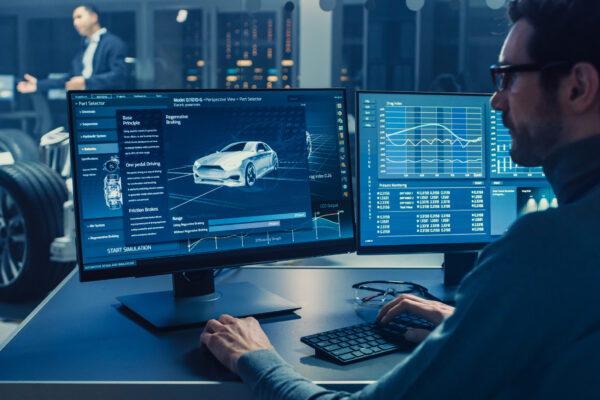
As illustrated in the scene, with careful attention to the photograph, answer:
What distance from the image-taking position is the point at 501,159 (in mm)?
1526

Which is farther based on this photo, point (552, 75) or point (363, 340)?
point (363, 340)

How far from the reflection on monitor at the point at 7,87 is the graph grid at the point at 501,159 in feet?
10.0

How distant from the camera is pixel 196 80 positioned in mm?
3473

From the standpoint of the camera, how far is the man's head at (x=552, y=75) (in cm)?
76

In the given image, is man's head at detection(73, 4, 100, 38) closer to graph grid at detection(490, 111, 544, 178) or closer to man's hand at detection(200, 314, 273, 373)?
graph grid at detection(490, 111, 544, 178)

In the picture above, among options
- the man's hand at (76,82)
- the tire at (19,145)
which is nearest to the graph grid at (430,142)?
the man's hand at (76,82)

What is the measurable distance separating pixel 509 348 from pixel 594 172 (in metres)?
0.25

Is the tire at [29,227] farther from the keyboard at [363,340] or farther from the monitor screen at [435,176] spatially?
the keyboard at [363,340]

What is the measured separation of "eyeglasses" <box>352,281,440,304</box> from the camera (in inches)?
56.2

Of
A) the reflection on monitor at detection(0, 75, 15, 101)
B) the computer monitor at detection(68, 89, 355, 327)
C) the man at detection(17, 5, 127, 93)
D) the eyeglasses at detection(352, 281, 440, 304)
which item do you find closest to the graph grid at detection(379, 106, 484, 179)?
the computer monitor at detection(68, 89, 355, 327)

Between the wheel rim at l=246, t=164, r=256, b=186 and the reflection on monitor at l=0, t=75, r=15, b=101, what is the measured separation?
2.86 m

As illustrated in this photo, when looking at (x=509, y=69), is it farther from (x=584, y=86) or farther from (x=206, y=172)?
(x=206, y=172)

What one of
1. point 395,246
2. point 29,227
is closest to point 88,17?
point 29,227

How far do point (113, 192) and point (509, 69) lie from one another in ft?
2.50
